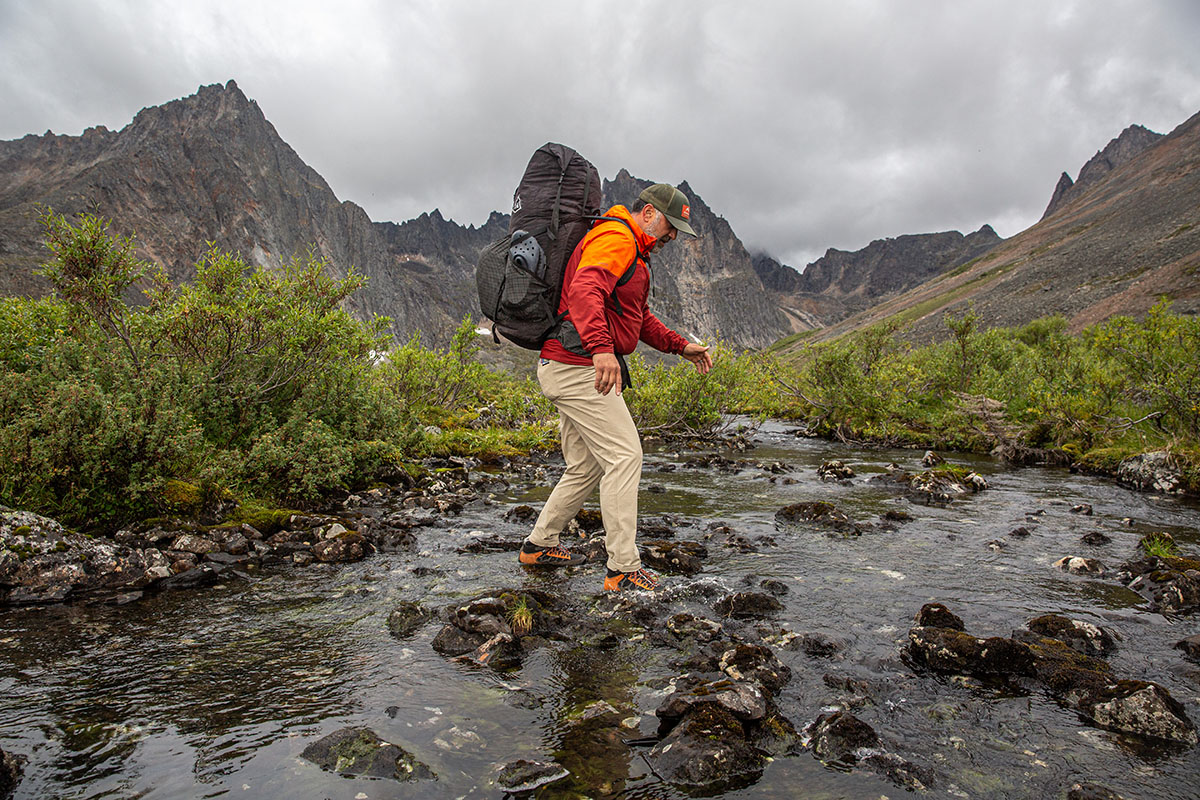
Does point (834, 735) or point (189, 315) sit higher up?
point (189, 315)

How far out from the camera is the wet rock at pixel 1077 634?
5.20m

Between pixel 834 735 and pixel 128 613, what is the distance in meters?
6.55

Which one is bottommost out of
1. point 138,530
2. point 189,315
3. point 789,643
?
point 789,643

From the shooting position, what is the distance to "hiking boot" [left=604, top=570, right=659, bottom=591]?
671 centimetres

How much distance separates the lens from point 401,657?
5.03 metres

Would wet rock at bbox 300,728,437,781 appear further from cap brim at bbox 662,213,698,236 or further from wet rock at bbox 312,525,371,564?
cap brim at bbox 662,213,698,236

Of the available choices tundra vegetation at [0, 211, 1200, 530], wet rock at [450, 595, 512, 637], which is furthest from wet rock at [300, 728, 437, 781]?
tundra vegetation at [0, 211, 1200, 530]

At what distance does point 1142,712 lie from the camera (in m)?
3.88

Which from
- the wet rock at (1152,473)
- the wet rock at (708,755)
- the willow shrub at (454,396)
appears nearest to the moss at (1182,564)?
the wet rock at (708,755)

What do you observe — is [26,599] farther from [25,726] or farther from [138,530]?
[25,726]

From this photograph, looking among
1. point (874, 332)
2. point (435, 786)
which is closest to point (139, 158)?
point (874, 332)

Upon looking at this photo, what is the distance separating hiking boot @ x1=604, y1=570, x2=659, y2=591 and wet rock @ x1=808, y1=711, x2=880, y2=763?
294 centimetres

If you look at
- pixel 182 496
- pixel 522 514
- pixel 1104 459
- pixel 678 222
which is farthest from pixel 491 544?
pixel 1104 459

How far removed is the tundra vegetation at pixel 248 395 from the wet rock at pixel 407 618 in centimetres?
450
